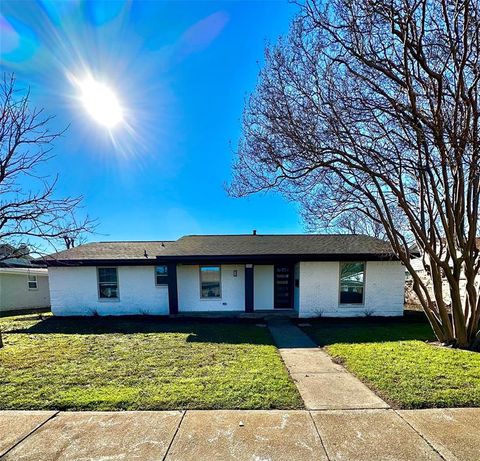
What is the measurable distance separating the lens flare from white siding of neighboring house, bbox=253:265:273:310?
7662mm

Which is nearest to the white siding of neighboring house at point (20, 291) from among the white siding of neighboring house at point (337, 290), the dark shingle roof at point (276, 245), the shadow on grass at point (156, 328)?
the shadow on grass at point (156, 328)

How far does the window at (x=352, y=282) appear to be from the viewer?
10.8m

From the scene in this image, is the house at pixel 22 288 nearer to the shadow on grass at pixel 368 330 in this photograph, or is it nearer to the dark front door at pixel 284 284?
the dark front door at pixel 284 284

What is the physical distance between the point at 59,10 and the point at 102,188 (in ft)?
18.9

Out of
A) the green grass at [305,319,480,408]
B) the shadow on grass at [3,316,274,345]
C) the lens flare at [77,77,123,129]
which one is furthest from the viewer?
the shadow on grass at [3,316,274,345]

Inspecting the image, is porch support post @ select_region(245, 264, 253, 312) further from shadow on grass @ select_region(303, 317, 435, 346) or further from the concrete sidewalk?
the concrete sidewalk

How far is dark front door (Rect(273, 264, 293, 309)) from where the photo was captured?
11.9 meters

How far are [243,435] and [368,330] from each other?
6.74 m

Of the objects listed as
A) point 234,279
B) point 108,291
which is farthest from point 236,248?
point 108,291

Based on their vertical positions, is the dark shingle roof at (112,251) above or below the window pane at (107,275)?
above

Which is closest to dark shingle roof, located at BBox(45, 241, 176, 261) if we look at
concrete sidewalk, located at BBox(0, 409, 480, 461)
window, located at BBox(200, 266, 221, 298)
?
window, located at BBox(200, 266, 221, 298)

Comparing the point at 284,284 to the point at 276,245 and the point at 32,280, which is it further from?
the point at 32,280

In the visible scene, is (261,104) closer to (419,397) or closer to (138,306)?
(419,397)

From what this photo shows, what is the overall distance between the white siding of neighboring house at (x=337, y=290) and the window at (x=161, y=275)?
5498 mm
